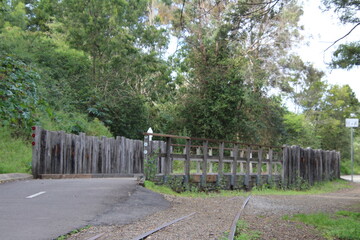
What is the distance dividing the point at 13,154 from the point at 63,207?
33.2ft

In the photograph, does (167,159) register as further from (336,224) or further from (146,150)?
(336,224)

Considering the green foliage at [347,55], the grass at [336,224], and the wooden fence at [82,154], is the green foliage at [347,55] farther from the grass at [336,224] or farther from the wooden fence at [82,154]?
the wooden fence at [82,154]

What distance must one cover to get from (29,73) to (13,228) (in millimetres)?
4574

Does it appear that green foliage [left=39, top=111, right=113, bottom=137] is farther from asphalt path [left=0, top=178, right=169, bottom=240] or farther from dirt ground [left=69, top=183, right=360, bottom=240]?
dirt ground [left=69, top=183, right=360, bottom=240]

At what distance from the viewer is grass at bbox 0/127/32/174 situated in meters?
15.1

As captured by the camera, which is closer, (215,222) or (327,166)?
(215,222)

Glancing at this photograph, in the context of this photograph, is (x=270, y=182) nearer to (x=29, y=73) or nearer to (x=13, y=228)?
(x=29, y=73)

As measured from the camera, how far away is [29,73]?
32.1 feet

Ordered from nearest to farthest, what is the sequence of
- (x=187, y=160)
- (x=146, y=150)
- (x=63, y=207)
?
(x=63, y=207)
(x=146, y=150)
(x=187, y=160)

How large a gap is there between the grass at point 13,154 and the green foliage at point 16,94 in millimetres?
5491

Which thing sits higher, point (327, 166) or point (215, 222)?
point (327, 166)

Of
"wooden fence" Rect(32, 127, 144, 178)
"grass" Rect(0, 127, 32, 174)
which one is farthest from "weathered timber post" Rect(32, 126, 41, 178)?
"grass" Rect(0, 127, 32, 174)

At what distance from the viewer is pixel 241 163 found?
59.6 feet

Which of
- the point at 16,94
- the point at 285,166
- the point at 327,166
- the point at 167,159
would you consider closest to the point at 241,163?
the point at 285,166
